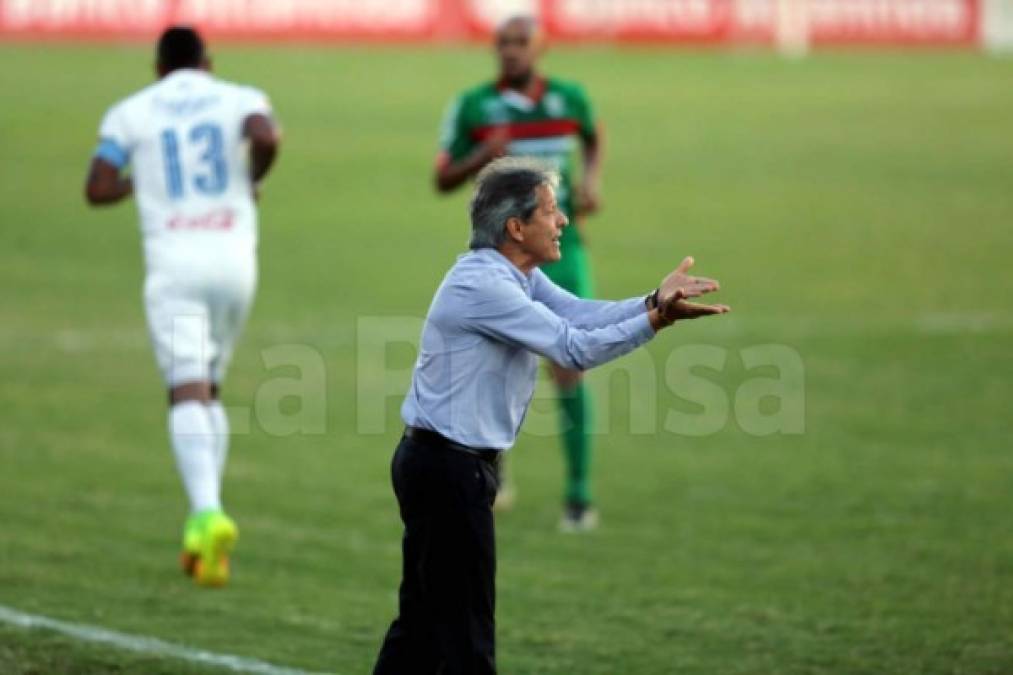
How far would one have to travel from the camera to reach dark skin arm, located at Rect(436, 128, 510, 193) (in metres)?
11.1

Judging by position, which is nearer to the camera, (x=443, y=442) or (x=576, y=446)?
(x=443, y=442)

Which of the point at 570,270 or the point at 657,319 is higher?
the point at 657,319

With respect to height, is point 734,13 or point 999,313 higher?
point 734,13

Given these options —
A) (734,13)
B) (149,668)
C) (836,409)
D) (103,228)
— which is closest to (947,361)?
(836,409)

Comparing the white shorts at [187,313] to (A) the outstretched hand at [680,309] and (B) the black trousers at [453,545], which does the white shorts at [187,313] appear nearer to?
(B) the black trousers at [453,545]

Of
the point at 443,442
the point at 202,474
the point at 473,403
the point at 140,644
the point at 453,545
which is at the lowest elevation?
the point at 140,644

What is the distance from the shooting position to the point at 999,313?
711 inches

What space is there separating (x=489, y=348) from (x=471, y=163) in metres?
4.85

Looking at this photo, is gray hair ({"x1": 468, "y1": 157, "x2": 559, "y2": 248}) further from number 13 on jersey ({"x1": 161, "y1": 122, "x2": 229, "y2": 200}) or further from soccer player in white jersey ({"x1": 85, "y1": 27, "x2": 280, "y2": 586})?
number 13 on jersey ({"x1": 161, "y1": 122, "x2": 229, "y2": 200})

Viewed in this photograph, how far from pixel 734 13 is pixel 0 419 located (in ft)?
102

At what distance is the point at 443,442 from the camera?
6.42 m

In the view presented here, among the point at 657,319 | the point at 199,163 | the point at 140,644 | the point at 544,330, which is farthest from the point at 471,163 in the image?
the point at 657,319

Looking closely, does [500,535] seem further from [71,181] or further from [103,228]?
[71,181]

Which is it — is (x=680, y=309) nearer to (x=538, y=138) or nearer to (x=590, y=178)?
(x=538, y=138)
